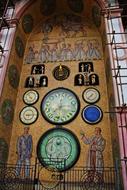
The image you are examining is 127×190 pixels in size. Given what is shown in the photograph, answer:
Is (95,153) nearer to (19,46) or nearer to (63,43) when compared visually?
(63,43)

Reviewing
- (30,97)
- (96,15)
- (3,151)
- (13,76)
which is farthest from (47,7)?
(3,151)

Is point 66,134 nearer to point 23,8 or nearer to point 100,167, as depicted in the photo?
point 100,167

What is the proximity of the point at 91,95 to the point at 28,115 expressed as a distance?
2273 mm

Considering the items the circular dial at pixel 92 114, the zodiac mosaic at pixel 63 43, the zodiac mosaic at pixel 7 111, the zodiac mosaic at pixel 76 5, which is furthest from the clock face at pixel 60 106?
the zodiac mosaic at pixel 76 5

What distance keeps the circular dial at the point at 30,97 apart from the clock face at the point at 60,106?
34cm

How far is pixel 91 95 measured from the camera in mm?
9461

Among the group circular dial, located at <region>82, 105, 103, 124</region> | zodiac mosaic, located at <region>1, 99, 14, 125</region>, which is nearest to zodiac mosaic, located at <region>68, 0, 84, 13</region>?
circular dial, located at <region>82, 105, 103, 124</region>

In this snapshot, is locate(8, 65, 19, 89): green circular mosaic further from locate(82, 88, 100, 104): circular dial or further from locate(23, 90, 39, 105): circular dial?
locate(82, 88, 100, 104): circular dial

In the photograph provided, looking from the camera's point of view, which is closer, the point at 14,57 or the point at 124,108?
the point at 124,108

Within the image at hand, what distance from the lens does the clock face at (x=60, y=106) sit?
9.16m

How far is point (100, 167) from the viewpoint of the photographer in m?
8.02

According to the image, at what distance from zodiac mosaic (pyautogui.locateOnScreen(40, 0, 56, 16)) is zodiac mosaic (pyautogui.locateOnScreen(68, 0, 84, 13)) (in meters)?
0.70

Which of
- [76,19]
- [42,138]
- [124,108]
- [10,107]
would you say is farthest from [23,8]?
[124,108]

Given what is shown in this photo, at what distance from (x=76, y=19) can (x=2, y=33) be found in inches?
128
